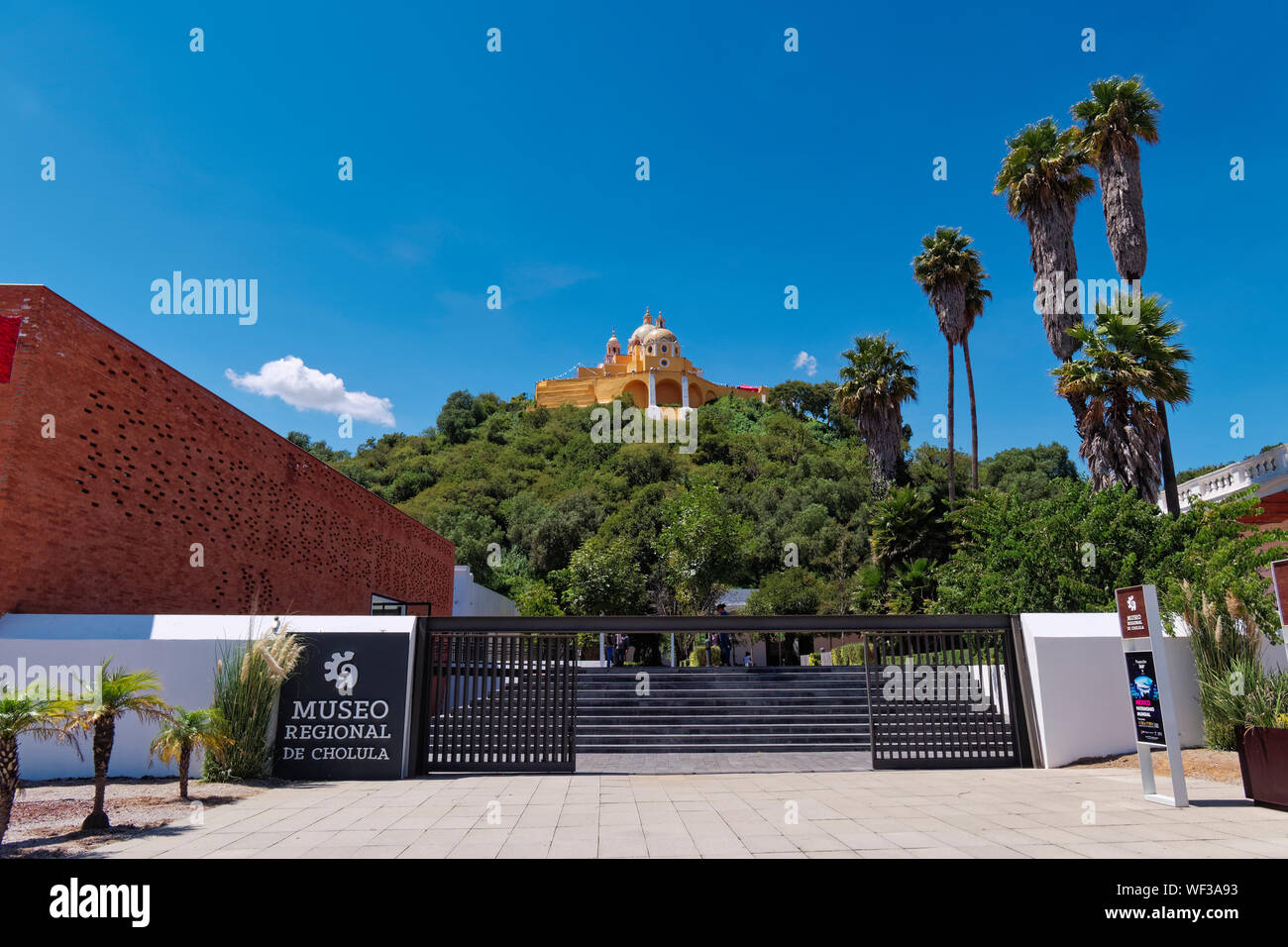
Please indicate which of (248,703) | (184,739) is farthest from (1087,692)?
(184,739)

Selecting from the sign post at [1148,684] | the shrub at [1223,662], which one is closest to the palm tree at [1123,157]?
the shrub at [1223,662]

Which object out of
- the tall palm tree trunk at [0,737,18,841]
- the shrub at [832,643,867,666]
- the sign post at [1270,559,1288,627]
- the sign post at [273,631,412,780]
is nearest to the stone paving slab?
the sign post at [273,631,412,780]

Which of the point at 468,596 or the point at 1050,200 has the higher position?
the point at 1050,200

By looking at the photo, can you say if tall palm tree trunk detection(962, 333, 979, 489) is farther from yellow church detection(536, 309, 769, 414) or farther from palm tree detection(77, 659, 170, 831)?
yellow church detection(536, 309, 769, 414)

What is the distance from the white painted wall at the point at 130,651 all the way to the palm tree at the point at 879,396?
72.9 ft

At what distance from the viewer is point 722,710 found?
1520 centimetres

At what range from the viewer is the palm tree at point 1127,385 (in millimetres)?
16344

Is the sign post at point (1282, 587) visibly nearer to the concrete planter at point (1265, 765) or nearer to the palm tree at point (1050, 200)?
the concrete planter at point (1265, 765)

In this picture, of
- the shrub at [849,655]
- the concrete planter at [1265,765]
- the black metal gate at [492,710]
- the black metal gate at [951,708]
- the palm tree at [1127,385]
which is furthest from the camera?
the shrub at [849,655]

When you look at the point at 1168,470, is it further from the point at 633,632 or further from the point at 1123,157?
the point at 633,632

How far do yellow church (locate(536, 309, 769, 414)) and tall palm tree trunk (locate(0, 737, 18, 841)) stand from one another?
237 ft

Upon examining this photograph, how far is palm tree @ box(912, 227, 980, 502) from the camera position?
87.4 ft

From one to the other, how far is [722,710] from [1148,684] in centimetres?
889

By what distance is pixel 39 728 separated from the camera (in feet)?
19.3
